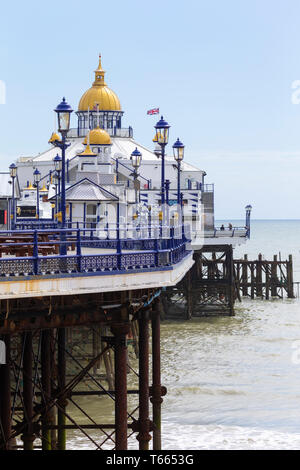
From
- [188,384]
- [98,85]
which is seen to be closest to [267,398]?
[188,384]

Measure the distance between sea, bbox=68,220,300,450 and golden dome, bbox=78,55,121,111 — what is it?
47.8 m

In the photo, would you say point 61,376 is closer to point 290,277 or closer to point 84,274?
point 84,274

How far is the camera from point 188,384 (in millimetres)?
39938

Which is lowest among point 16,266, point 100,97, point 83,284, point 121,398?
point 121,398

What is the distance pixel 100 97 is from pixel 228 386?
6949cm

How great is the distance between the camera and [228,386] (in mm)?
39750

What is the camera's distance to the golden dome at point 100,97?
10519 centimetres

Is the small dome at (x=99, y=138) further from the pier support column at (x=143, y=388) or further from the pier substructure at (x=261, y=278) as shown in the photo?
the pier support column at (x=143, y=388)

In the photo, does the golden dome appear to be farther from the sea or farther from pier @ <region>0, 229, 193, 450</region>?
pier @ <region>0, 229, 193, 450</region>

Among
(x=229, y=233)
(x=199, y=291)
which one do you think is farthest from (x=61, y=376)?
(x=229, y=233)

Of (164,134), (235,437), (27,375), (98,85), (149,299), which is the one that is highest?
(98,85)

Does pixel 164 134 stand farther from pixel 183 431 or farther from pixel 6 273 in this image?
pixel 6 273

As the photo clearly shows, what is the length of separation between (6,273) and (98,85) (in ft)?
298

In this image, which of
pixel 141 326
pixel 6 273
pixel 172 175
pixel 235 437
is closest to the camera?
pixel 6 273
